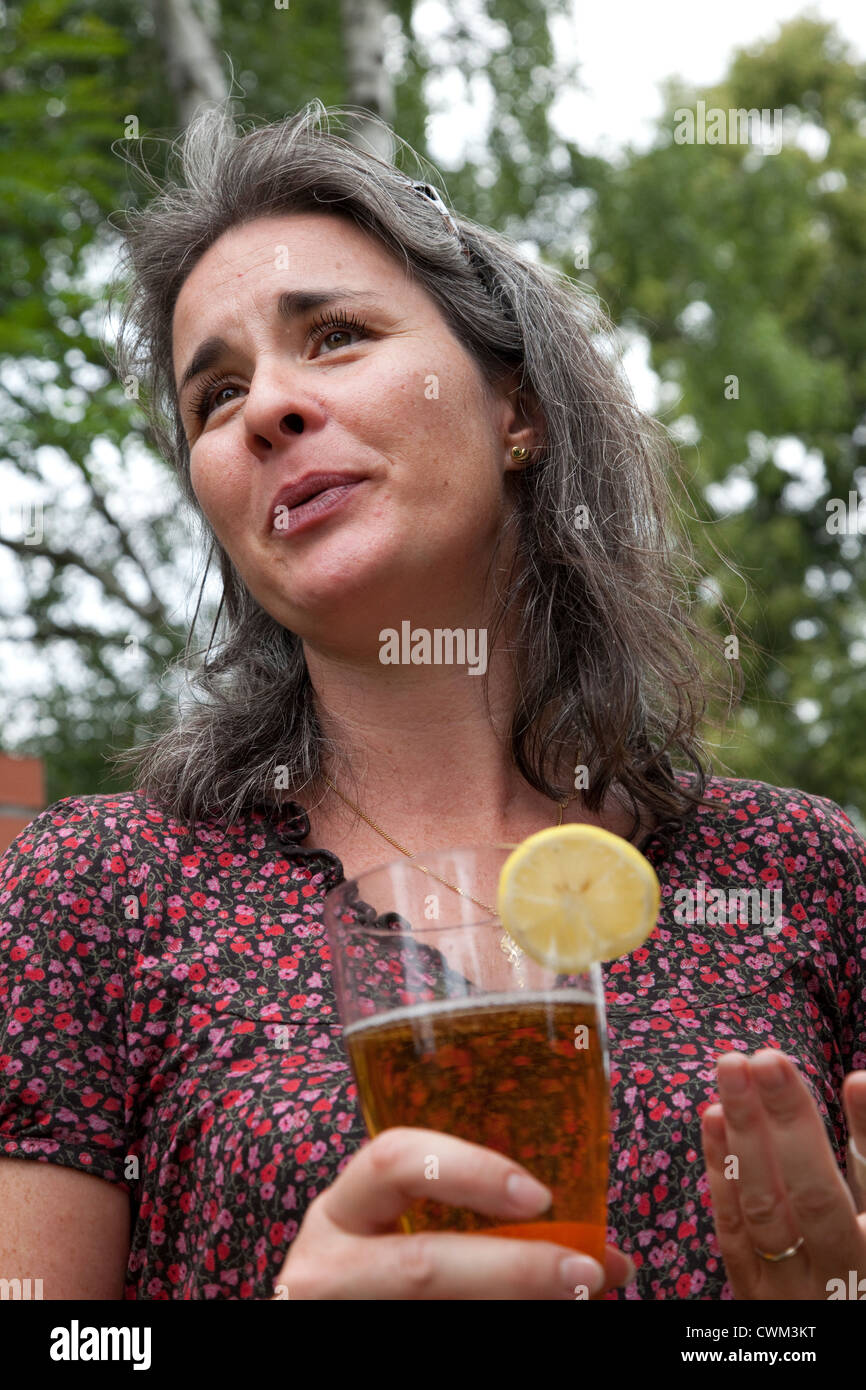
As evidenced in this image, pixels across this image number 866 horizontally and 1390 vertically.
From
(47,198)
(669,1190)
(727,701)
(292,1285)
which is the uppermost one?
(47,198)

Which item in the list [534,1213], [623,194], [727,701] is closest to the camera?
[534,1213]

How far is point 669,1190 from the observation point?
170cm

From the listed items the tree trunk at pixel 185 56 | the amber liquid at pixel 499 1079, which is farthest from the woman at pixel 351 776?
the tree trunk at pixel 185 56

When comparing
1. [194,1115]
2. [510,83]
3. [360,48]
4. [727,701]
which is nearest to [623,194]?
[510,83]

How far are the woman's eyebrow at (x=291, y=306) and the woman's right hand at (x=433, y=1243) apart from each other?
136 cm

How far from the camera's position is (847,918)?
214 centimetres

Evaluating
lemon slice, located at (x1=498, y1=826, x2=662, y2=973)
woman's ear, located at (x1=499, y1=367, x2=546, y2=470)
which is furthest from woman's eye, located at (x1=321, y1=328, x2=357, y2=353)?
lemon slice, located at (x1=498, y1=826, x2=662, y2=973)

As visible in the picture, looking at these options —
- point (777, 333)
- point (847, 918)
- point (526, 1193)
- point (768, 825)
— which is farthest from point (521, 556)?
point (777, 333)

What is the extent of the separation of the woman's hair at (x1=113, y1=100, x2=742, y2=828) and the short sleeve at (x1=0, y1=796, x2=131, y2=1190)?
23 centimetres

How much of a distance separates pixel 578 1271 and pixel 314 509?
120 centimetres

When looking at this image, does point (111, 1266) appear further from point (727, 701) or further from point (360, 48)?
point (360, 48)

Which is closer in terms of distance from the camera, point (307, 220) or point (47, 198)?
point (307, 220)

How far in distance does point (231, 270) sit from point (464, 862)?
1.29 metres

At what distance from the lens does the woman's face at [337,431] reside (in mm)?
1990
